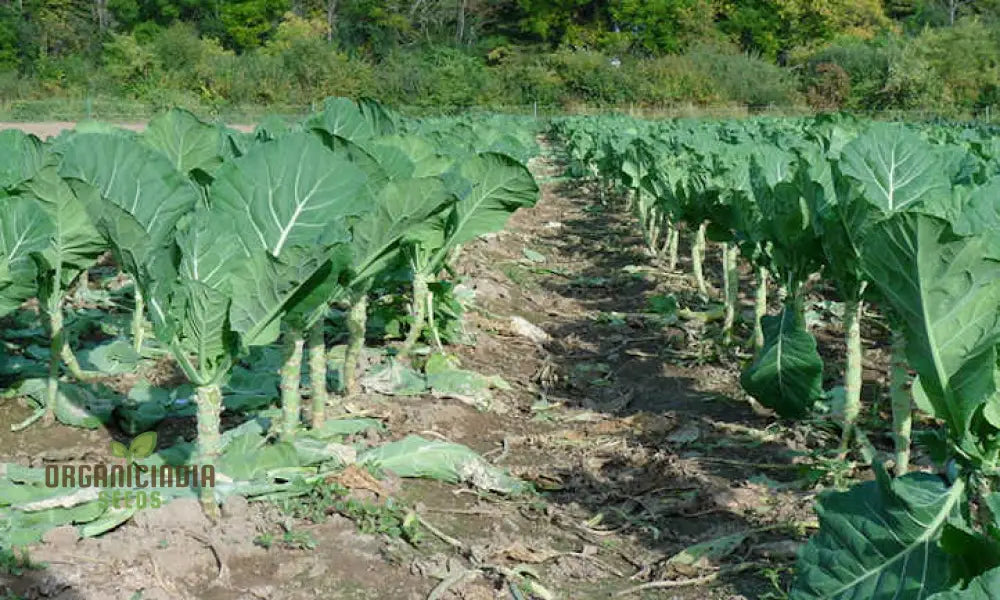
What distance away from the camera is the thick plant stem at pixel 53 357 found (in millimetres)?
3789

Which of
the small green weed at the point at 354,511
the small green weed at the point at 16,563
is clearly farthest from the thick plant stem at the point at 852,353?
the small green weed at the point at 16,563

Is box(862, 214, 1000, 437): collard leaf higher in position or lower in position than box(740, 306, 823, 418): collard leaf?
higher

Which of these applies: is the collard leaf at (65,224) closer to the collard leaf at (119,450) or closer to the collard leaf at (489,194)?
the collard leaf at (119,450)

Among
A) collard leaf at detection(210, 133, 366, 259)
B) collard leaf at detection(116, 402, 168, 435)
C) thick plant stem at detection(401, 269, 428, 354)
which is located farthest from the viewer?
thick plant stem at detection(401, 269, 428, 354)

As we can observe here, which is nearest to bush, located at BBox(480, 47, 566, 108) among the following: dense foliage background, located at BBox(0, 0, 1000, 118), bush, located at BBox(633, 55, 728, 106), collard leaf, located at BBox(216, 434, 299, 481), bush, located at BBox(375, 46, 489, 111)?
dense foliage background, located at BBox(0, 0, 1000, 118)

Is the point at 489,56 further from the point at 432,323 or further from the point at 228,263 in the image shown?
the point at 228,263

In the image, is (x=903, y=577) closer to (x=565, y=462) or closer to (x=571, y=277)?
(x=565, y=462)

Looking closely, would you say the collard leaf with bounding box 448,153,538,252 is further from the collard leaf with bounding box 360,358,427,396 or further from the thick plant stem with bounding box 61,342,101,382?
the thick plant stem with bounding box 61,342,101,382

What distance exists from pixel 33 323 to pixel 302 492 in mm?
2719

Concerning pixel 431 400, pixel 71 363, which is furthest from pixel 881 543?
pixel 71 363

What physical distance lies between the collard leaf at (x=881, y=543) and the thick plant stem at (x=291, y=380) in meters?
1.83

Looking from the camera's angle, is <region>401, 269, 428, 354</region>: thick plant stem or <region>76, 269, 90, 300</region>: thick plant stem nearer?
<region>401, 269, 428, 354</region>: thick plant stem

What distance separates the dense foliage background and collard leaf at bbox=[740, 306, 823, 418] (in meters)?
40.5

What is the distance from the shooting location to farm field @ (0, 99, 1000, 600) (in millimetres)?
2436
